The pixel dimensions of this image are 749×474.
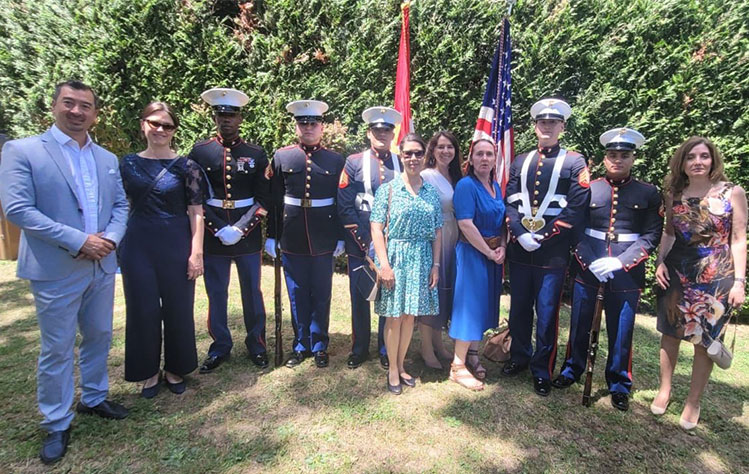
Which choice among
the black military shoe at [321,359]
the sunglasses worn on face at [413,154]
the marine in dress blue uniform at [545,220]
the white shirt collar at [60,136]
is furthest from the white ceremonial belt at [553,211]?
the white shirt collar at [60,136]

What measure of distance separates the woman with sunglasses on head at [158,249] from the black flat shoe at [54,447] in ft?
1.79

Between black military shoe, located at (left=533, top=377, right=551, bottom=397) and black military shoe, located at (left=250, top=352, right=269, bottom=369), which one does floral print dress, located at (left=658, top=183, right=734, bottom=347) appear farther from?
black military shoe, located at (left=250, top=352, right=269, bottom=369)

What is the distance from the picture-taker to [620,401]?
3.18m

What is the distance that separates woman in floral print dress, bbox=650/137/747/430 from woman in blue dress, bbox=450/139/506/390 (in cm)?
121

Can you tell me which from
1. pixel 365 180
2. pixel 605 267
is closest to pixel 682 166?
pixel 605 267

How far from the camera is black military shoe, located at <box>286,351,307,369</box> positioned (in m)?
3.66

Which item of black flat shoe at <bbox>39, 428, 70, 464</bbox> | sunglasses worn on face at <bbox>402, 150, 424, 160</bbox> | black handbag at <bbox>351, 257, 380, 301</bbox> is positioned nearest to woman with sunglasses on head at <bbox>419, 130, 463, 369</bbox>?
sunglasses worn on face at <bbox>402, 150, 424, 160</bbox>

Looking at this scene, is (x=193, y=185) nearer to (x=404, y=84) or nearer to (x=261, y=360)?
(x=261, y=360)

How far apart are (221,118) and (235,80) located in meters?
3.03

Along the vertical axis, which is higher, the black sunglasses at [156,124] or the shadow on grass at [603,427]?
the black sunglasses at [156,124]

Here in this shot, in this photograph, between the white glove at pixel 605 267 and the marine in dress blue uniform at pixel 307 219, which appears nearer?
the white glove at pixel 605 267

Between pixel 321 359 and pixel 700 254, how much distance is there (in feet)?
10.0

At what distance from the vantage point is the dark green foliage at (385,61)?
477 centimetres

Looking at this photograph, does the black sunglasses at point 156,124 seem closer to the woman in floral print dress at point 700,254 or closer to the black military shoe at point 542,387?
the black military shoe at point 542,387
